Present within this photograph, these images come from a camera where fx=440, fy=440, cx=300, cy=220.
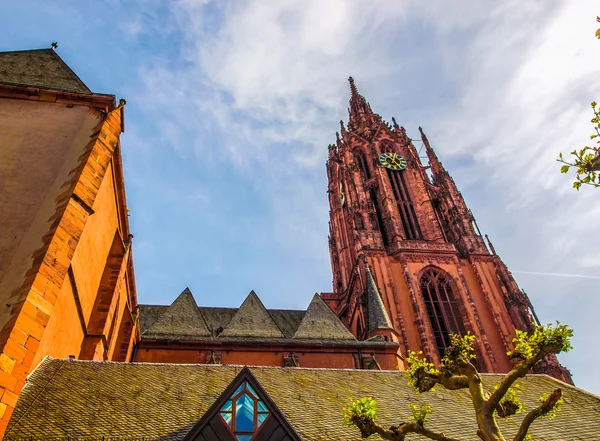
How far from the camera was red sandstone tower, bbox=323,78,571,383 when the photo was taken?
904 inches

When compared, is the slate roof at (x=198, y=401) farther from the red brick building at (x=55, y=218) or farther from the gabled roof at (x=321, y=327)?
the gabled roof at (x=321, y=327)

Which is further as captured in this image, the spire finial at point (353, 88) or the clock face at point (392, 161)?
the spire finial at point (353, 88)

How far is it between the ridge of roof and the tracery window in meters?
12.1

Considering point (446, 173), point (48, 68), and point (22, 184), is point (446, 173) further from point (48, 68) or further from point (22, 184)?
point (22, 184)

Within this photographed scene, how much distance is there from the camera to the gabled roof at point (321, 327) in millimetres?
17891

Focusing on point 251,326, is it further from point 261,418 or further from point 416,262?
point 416,262

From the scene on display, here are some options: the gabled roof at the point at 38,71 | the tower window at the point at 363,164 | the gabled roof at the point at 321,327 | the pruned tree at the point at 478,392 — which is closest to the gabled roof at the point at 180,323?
the gabled roof at the point at 321,327

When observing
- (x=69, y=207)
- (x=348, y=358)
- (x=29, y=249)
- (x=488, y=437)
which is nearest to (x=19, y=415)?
(x=29, y=249)

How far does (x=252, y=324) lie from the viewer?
18391 mm

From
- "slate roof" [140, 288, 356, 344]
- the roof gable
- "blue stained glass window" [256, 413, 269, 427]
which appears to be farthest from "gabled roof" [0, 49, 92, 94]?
the roof gable

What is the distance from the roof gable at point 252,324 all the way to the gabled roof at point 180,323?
103 centimetres

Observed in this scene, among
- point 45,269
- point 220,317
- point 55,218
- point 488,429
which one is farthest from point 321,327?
point 488,429

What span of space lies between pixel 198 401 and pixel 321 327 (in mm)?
9708

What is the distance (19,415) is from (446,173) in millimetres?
31919
